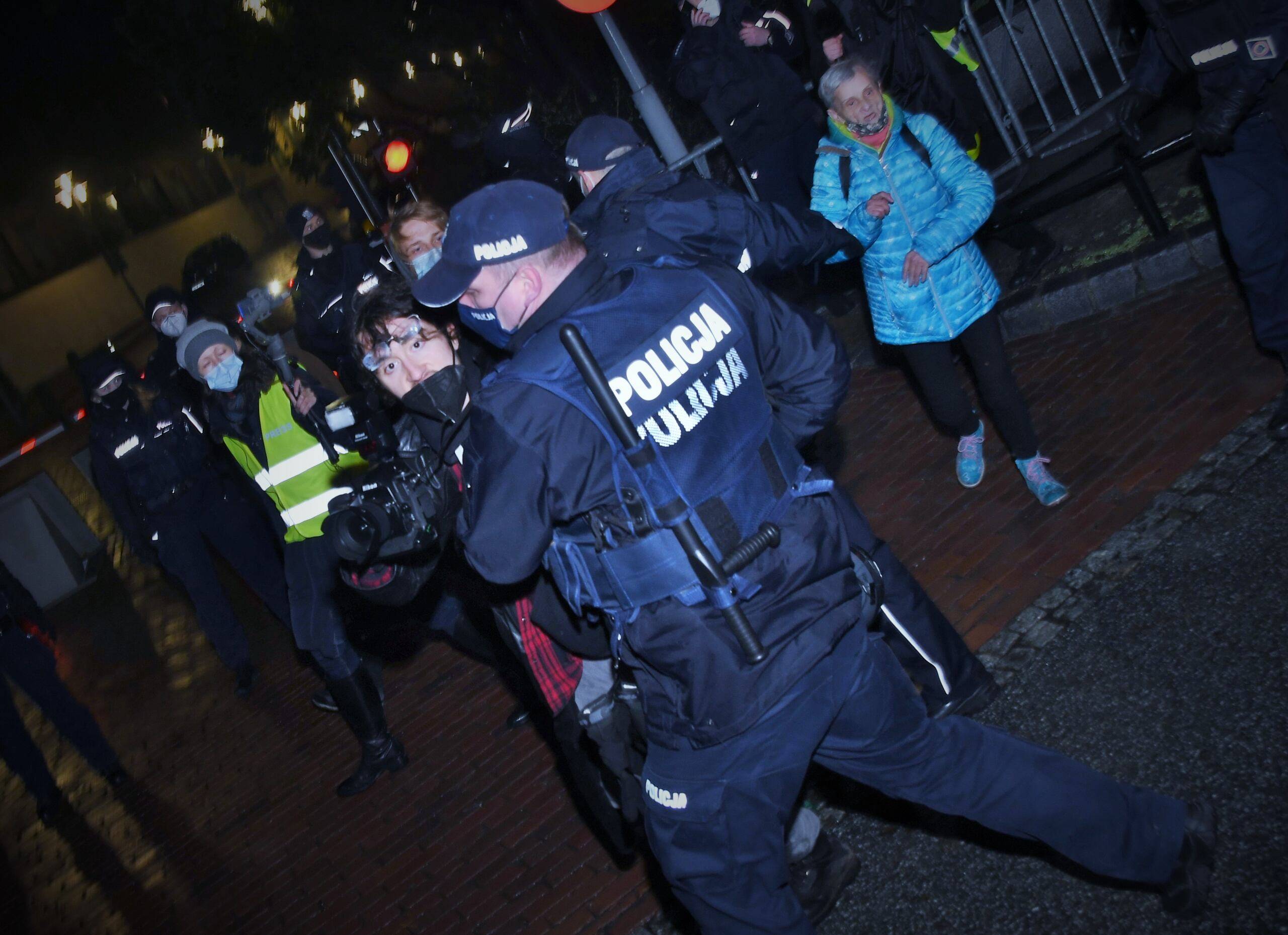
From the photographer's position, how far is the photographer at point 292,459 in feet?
15.4

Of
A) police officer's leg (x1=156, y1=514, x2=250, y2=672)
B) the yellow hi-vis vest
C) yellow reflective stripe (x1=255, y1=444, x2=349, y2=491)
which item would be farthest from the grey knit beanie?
police officer's leg (x1=156, y1=514, x2=250, y2=672)

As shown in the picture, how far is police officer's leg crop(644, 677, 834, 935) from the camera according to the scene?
2406 mm

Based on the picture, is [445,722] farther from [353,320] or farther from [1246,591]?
[1246,591]

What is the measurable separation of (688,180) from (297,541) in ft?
8.65

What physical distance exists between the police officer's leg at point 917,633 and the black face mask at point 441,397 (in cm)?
124

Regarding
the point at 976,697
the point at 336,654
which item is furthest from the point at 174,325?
the point at 976,697

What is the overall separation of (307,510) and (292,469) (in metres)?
0.21

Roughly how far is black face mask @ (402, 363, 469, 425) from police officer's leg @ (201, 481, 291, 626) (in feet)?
14.6

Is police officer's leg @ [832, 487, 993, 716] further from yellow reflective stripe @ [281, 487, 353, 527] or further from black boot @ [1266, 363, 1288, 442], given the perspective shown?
yellow reflective stripe @ [281, 487, 353, 527]

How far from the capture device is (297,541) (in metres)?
4.93

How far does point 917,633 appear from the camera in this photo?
Result: 3.41 metres

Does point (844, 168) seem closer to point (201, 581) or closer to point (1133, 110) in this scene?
point (1133, 110)

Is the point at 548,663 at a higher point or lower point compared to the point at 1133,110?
lower

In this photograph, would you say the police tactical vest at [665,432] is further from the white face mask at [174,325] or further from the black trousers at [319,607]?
the white face mask at [174,325]
